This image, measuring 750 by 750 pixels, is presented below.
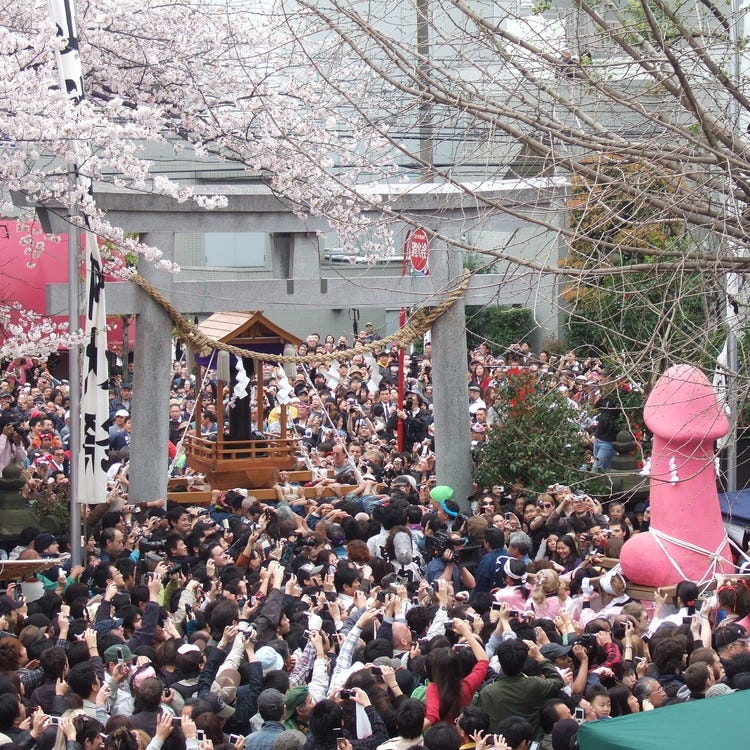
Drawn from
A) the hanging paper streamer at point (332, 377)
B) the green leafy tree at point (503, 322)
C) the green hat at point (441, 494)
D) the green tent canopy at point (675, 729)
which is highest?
the green leafy tree at point (503, 322)

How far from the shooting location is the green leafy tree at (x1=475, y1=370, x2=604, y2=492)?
12477 millimetres

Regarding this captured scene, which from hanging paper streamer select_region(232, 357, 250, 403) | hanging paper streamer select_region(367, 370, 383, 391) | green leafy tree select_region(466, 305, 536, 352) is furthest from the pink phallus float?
green leafy tree select_region(466, 305, 536, 352)

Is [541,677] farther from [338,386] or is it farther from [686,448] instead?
[338,386]

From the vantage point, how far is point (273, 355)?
1317 cm

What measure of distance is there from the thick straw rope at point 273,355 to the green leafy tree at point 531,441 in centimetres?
113

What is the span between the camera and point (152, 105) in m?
11.8

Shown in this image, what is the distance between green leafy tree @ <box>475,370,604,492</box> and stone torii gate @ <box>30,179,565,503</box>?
28.2 inches

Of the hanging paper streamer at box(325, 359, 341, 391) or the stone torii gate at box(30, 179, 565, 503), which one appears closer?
the stone torii gate at box(30, 179, 565, 503)

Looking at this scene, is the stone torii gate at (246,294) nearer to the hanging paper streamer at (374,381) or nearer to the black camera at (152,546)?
the black camera at (152,546)

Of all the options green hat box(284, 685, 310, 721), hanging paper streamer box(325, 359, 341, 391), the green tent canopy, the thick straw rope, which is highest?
the thick straw rope

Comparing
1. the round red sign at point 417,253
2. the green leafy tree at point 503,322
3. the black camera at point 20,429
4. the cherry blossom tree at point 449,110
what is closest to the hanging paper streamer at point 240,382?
the cherry blossom tree at point 449,110

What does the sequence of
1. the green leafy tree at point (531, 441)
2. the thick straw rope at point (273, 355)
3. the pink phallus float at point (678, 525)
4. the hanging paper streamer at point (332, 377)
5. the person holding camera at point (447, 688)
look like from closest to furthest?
1. the person holding camera at point (447, 688)
2. the pink phallus float at point (678, 525)
3. the green leafy tree at point (531, 441)
4. the thick straw rope at point (273, 355)
5. the hanging paper streamer at point (332, 377)

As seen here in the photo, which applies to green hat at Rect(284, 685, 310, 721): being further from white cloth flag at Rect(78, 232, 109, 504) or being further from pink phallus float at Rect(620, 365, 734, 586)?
white cloth flag at Rect(78, 232, 109, 504)

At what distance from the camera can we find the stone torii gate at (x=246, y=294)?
1254 centimetres
